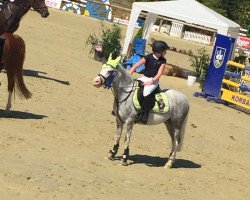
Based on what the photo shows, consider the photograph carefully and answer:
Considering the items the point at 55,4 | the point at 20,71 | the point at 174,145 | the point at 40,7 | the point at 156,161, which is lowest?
the point at 156,161

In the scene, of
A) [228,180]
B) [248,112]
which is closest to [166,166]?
[228,180]

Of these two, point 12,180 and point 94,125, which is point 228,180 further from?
point 12,180

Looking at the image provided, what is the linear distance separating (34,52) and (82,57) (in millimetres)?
2614

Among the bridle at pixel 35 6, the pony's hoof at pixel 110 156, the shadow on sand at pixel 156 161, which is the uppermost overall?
the bridle at pixel 35 6

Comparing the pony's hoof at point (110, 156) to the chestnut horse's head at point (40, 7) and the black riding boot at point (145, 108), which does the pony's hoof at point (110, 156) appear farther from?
the chestnut horse's head at point (40, 7)

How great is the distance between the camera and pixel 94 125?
11.8 metres

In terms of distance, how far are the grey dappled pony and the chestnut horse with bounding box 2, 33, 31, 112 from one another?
244 centimetres

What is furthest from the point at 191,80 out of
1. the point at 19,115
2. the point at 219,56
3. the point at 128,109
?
the point at 128,109

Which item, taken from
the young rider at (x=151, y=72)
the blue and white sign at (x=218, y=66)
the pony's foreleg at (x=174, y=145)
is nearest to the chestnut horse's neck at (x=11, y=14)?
the young rider at (x=151, y=72)

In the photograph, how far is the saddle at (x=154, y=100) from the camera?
9375mm

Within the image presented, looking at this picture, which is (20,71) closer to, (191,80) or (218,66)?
(218,66)

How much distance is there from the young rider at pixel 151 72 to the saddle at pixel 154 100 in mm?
62

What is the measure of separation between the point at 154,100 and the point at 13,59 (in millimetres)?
2907

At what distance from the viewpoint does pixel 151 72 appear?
950 centimetres
